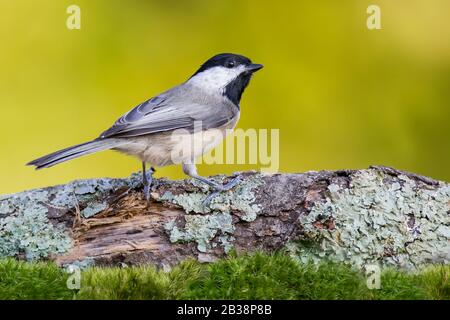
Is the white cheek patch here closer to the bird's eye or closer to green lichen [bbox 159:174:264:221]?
the bird's eye

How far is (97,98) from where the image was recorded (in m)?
5.64

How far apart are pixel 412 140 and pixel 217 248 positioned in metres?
3.14

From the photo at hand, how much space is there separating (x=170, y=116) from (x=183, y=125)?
106 millimetres

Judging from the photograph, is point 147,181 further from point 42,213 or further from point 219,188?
point 42,213

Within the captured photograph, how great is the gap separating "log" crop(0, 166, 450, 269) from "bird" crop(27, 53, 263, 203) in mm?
137

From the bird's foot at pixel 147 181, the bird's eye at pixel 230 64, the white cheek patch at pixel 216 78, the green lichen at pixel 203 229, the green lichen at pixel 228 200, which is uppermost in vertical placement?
the bird's eye at pixel 230 64

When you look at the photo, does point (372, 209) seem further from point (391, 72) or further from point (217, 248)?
point (391, 72)

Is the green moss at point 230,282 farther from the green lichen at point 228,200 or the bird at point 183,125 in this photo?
the bird at point 183,125

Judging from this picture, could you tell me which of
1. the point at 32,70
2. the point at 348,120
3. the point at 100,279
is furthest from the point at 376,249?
the point at 32,70

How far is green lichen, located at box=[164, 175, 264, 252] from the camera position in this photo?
3.41m

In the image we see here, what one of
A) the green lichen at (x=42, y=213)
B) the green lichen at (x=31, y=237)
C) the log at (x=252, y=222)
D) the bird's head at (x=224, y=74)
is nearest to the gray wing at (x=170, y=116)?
the bird's head at (x=224, y=74)

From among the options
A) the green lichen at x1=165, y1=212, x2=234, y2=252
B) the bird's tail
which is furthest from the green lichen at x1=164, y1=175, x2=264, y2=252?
the bird's tail

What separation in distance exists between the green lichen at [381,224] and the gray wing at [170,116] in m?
1.14

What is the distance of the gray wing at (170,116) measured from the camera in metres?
3.96
